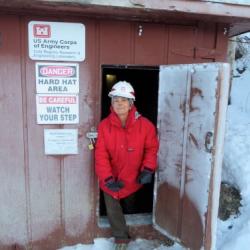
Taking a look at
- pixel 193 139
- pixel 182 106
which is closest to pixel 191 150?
pixel 193 139

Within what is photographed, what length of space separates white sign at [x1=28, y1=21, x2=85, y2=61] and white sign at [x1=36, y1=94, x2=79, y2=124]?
0.37 m

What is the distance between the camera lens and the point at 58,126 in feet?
10.5

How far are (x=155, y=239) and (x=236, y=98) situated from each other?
4.54 m

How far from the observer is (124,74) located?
6094mm

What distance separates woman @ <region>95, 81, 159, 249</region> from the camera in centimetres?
302

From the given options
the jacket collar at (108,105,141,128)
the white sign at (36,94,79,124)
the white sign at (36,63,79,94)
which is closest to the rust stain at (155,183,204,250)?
the jacket collar at (108,105,141,128)

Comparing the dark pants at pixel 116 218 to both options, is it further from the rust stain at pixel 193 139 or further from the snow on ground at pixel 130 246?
the rust stain at pixel 193 139

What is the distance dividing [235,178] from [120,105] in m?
2.36

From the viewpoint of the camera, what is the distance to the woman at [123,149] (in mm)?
3023

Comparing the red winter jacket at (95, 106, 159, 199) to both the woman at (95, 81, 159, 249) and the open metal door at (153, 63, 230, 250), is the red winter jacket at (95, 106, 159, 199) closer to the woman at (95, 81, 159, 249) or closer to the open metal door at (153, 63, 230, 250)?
the woman at (95, 81, 159, 249)

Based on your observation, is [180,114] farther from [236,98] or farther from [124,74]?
[236,98]

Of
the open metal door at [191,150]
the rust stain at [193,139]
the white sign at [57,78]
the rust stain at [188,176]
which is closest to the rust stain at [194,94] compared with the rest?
the open metal door at [191,150]

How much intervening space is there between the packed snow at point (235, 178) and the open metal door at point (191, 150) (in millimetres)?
580

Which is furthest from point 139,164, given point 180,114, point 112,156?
point 180,114
